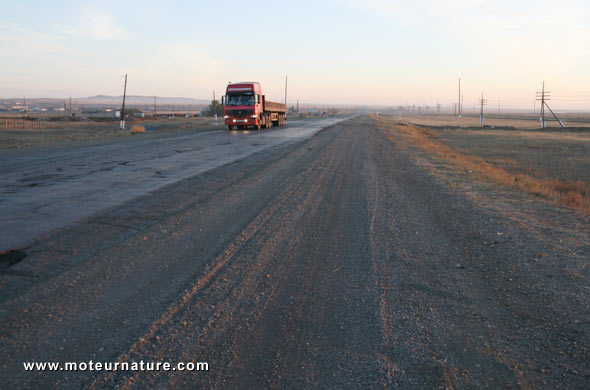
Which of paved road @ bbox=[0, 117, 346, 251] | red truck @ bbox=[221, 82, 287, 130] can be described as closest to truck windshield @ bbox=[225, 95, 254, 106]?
red truck @ bbox=[221, 82, 287, 130]

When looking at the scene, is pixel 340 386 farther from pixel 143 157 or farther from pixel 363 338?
pixel 143 157

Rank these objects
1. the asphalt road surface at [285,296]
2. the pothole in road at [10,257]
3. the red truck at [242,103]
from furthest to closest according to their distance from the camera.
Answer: the red truck at [242,103]
the pothole in road at [10,257]
the asphalt road surface at [285,296]

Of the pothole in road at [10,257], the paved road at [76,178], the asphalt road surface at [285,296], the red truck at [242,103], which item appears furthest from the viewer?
the red truck at [242,103]

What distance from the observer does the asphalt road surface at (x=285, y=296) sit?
124 inches

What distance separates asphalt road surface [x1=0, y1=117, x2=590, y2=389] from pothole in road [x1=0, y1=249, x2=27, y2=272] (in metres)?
0.13

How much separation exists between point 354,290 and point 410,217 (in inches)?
142

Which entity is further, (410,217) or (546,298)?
(410,217)

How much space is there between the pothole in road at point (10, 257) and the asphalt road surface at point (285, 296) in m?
0.13

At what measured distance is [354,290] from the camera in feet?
14.8

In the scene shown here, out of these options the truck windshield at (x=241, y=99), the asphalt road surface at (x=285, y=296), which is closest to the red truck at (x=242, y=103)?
the truck windshield at (x=241, y=99)

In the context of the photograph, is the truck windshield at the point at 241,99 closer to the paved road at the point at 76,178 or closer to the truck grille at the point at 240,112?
the truck grille at the point at 240,112

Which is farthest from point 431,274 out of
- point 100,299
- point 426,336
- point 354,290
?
point 100,299

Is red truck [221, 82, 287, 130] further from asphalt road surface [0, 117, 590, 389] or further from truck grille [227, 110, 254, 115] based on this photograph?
asphalt road surface [0, 117, 590, 389]

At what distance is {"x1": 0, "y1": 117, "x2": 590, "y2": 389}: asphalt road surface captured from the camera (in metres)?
3.14
